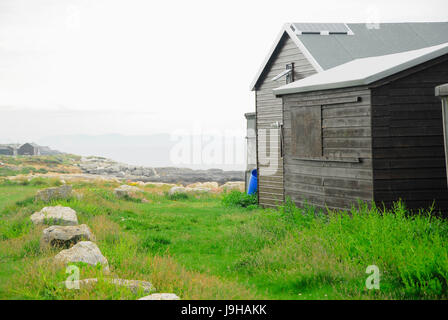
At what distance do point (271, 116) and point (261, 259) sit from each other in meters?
9.04

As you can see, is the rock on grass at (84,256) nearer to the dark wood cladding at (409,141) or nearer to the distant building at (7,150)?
the dark wood cladding at (409,141)

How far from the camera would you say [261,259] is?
26.2 ft

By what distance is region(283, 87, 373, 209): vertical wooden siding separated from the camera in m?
10.2

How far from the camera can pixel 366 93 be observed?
10.2 m

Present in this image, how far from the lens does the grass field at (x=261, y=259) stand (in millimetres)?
6078

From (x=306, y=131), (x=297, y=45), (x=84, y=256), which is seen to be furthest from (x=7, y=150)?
(x=84, y=256)

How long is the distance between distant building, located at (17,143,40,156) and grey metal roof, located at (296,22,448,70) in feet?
181

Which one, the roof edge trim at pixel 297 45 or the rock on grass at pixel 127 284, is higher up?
the roof edge trim at pixel 297 45

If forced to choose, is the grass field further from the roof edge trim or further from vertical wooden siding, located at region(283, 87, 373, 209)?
the roof edge trim

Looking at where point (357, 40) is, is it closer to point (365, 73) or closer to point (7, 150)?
point (365, 73)

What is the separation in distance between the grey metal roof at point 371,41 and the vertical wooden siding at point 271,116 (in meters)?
0.61

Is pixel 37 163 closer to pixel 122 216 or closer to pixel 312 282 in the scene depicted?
pixel 122 216

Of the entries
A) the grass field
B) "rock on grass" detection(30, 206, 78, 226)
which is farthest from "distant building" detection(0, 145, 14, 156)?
"rock on grass" detection(30, 206, 78, 226)

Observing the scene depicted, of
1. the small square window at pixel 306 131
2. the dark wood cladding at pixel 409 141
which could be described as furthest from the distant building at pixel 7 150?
the dark wood cladding at pixel 409 141
